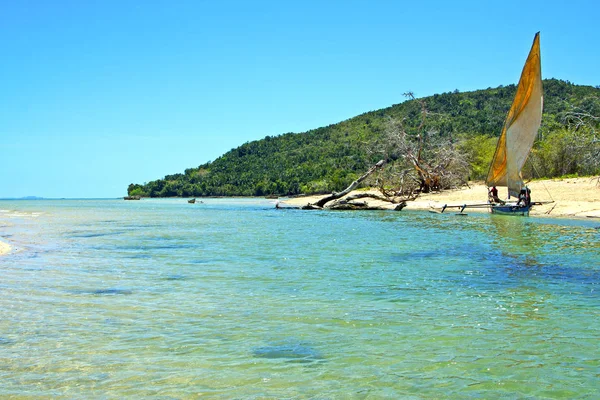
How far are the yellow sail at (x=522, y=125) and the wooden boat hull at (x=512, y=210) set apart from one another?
1.33m

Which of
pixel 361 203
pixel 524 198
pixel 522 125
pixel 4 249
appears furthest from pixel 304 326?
pixel 361 203

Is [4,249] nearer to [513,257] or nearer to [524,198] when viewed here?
[513,257]

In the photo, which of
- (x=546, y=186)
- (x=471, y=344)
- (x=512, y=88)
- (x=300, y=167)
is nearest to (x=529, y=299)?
(x=471, y=344)

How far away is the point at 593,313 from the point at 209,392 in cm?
629

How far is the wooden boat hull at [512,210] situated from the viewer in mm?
27800

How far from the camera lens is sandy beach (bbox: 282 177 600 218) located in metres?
27.9

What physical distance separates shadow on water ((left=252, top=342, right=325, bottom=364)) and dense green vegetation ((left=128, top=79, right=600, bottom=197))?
2891 centimetres

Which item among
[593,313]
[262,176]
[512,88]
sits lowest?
[593,313]

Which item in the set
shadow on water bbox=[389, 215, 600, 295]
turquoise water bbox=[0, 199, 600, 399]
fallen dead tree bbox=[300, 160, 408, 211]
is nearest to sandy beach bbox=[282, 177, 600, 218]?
fallen dead tree bbox=[300, 160, 408, 211]

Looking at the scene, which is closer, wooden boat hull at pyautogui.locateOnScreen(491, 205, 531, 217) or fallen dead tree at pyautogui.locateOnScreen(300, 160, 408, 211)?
wooden boat hull at pyautogui.locateOnScreen(491, 205, 531, 217)

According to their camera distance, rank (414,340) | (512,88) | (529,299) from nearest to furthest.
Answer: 1. (414,340)
2. (529,299)
3. (512,88)

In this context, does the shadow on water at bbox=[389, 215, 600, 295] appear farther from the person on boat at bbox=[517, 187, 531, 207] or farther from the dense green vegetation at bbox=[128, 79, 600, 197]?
the dense green vegetation at bbox=[128, 79, 600, 197]

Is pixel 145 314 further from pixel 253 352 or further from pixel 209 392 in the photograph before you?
pixel 209 392

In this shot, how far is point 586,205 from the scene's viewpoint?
28.1 metres
